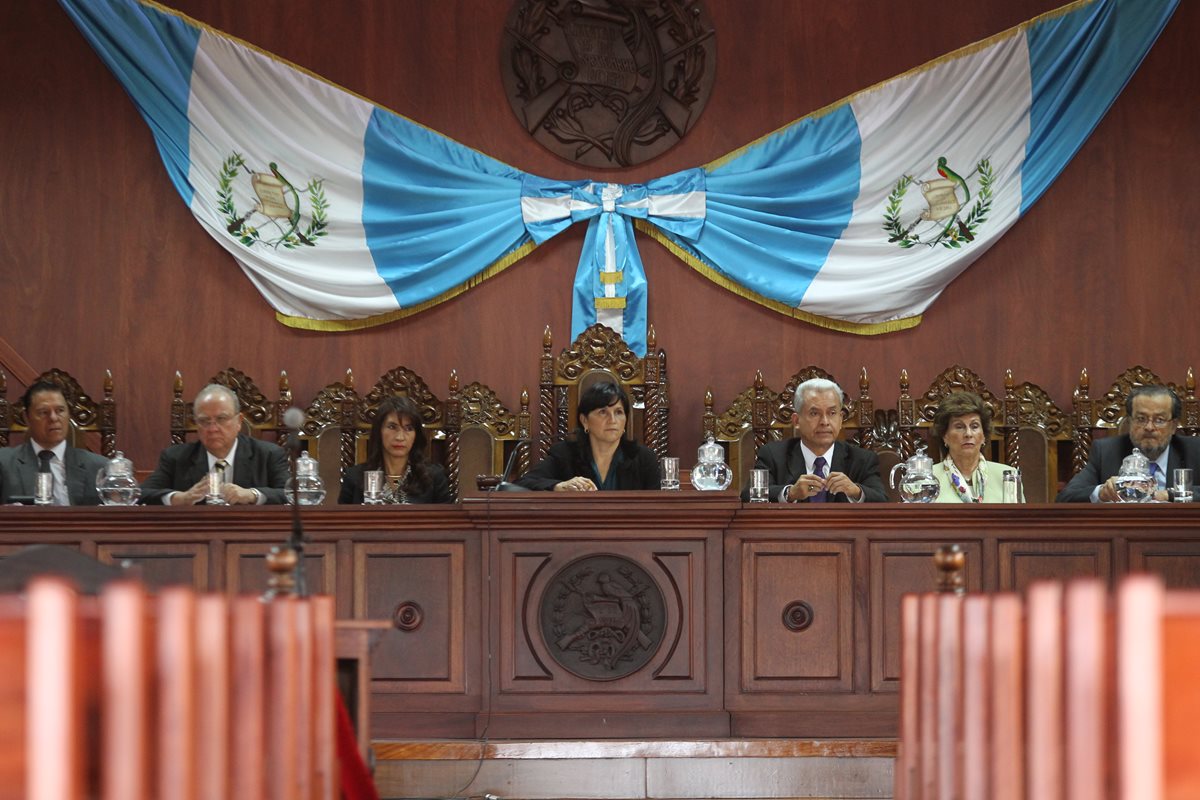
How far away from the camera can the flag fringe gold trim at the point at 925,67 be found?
6.20m

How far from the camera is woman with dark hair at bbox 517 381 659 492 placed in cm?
484

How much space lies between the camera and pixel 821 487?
445 centimetres

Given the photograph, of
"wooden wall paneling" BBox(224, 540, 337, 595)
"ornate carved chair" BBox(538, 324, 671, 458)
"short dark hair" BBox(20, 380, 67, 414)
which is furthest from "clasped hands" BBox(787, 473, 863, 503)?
"short dark hair" BBox(20, 380, 67, 414)

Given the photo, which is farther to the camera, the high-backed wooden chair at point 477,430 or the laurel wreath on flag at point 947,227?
the laurel wreath on flag at point 947,227

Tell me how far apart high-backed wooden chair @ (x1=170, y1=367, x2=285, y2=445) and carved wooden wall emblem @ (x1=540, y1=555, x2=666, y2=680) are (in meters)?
2.26

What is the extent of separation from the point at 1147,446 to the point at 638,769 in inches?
87.1

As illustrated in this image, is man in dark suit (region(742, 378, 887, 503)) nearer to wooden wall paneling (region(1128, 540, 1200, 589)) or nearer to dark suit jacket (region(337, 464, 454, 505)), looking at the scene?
wooden wall paneling (region(1128, 540, 1200, 589))

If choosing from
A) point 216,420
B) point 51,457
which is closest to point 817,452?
point 216,420

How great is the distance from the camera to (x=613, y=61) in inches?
252

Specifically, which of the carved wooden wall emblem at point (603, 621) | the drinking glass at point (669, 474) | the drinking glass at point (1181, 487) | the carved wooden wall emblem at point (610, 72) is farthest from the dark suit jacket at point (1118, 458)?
the carved wooden wall emblem at point (610, 72)

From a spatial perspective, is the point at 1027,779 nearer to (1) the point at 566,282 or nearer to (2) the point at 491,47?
(1) the point at 566,282

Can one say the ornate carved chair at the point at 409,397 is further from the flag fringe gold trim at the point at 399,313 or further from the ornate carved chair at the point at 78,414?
the ornate carved chair at the point at 78,414

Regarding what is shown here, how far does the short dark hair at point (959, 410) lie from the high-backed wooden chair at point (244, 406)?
2.68m

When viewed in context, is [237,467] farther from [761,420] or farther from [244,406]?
[761,420]
